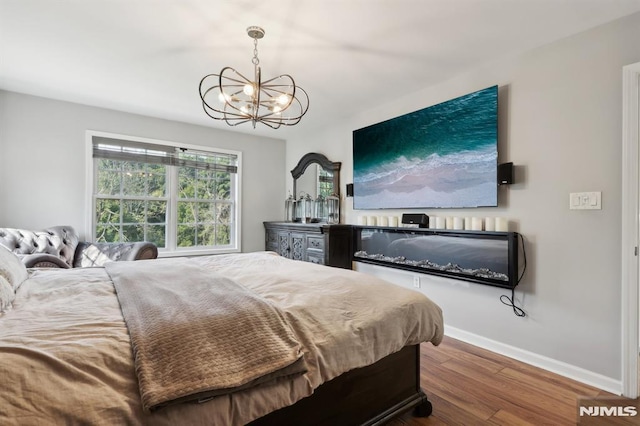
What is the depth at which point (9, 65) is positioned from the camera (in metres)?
2.72

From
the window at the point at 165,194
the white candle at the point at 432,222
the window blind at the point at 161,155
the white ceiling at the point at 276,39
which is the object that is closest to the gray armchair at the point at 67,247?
the window at the point at 165,194

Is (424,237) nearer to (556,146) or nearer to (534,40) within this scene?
(556,146)

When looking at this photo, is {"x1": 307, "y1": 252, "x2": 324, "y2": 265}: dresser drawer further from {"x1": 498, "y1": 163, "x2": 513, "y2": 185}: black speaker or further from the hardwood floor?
{"x1": 498, "y1": 163, "x2": 513, "y2": 185}: black speaker

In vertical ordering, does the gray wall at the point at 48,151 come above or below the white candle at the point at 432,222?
above

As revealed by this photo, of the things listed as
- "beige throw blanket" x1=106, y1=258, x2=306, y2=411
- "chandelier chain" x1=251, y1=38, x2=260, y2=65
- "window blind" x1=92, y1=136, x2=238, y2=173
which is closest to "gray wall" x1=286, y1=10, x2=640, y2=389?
"chandelier chain" x1=251, y1=38, x2=260, y2=65

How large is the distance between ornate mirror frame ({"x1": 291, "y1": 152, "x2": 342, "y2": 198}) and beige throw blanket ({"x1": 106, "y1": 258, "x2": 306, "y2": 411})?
286 cm

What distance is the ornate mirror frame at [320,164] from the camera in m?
4.16

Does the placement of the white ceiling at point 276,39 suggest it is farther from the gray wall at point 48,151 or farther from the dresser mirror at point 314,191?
the dresser mirror at point 314,191

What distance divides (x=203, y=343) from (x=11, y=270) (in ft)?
4.01

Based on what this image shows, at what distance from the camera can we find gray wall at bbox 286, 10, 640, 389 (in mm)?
2059

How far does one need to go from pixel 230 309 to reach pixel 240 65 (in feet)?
7.22

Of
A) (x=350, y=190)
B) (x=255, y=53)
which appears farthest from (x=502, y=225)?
(x=255, y=53)

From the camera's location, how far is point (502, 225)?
100 inches

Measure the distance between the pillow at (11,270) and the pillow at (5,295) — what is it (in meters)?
0.09
